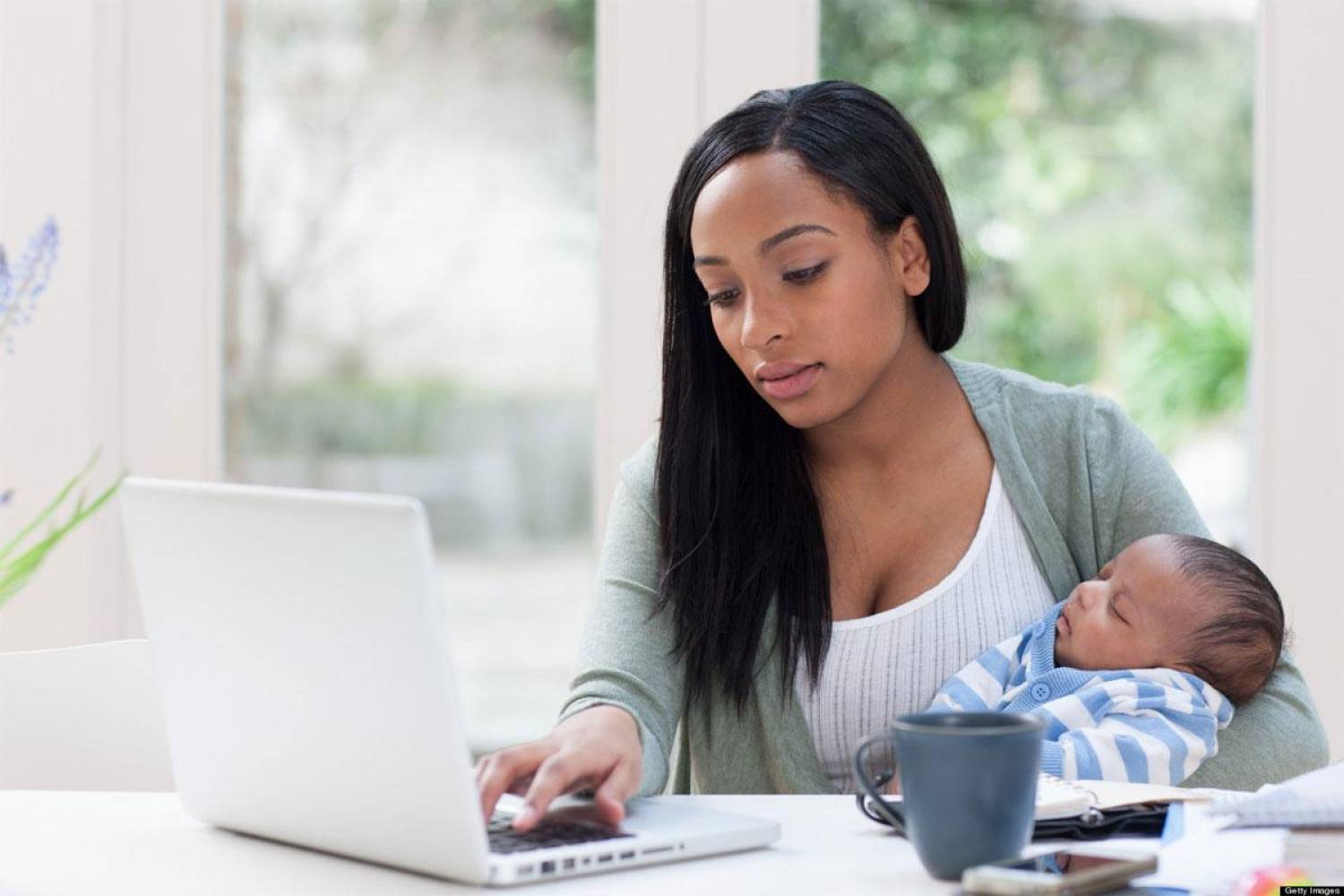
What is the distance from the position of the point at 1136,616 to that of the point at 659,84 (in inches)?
53.5

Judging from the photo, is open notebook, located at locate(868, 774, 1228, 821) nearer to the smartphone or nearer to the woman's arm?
the smartphone

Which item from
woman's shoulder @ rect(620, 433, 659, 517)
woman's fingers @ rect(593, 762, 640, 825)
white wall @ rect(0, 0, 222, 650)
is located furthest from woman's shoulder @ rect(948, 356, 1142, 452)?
white wall @ rect(0, 0, 222, 650)

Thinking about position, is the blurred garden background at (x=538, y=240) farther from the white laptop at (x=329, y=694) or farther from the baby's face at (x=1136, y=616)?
the white laptop at (x=329, y=694)

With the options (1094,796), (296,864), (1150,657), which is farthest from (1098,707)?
(296,864)

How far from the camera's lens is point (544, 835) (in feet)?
3.70

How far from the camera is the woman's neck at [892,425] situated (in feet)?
6.15

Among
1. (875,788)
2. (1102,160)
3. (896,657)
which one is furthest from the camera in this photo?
(1102,160)

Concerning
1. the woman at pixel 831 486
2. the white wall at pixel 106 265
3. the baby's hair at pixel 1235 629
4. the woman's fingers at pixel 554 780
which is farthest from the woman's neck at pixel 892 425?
the white wall at pixel 106 265

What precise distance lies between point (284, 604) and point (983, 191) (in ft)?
6.46

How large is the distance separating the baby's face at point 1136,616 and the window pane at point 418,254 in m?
1.21

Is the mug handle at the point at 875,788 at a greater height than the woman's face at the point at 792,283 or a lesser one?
lesser

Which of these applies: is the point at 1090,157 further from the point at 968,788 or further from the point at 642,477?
the point at 968,788

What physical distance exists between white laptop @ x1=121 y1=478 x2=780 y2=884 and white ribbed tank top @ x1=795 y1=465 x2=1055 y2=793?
59 centimetres

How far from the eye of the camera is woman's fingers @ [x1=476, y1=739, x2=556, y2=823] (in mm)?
1176
